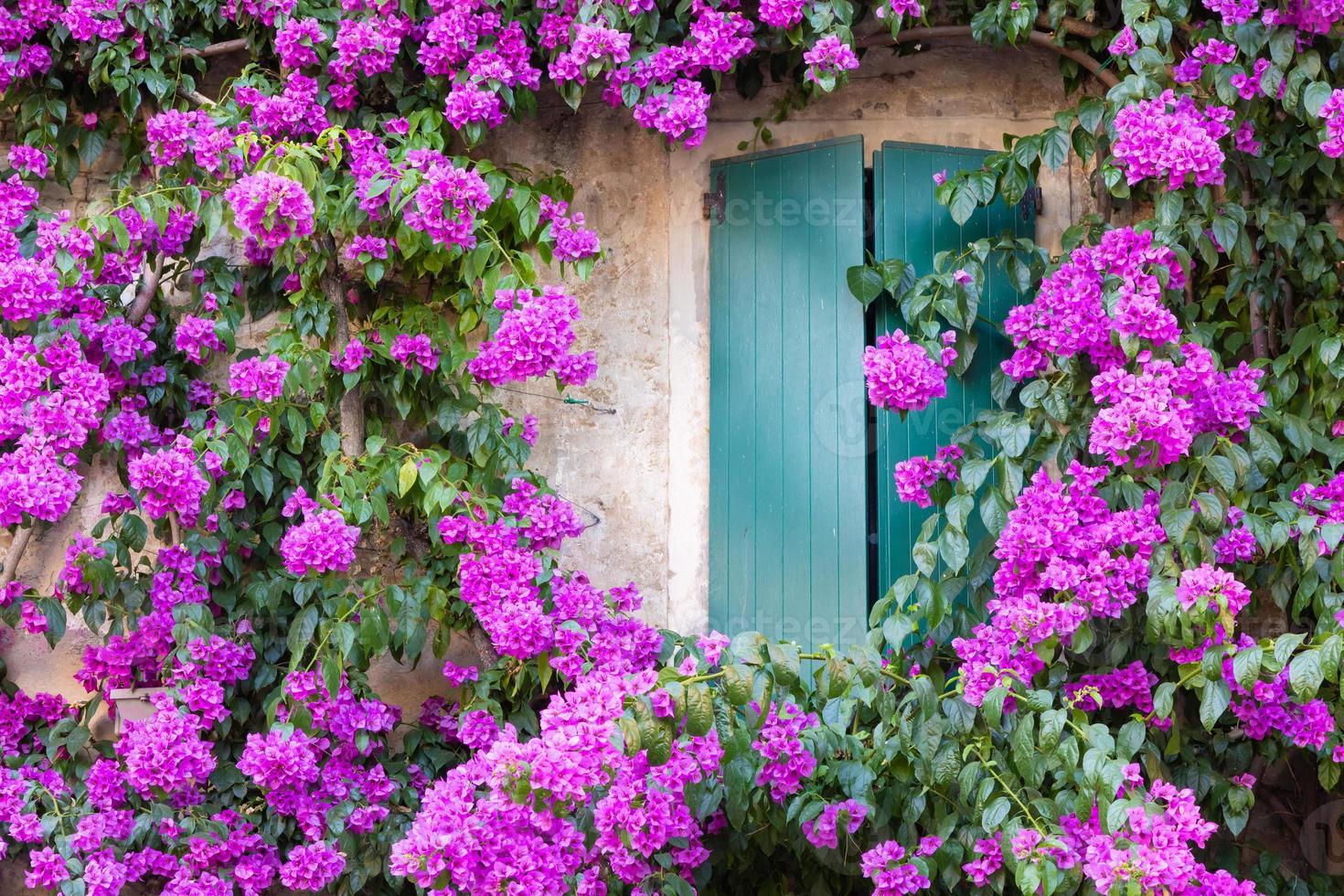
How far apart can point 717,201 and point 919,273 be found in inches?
26.0

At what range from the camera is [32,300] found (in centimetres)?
451

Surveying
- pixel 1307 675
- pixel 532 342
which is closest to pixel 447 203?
pixel 532 342

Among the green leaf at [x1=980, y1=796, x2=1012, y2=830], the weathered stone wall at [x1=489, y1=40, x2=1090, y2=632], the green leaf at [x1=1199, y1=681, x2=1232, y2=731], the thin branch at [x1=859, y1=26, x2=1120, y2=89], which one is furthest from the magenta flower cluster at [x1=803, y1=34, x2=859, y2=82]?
the green leaf at [x1=980, y1=796, x2=1012, y2=830]

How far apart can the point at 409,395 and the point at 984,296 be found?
1.67m

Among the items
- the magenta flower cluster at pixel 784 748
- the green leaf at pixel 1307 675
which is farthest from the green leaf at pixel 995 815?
the green leaf at pixel 1307 675

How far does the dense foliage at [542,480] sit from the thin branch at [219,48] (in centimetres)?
6

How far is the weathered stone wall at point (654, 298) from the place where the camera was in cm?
495

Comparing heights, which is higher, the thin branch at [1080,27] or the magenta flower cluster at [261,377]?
the thin branch at [1080,27]

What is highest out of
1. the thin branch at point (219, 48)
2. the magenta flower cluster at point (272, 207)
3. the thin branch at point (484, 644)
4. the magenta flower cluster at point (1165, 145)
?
the thin branch at point (219, 48)

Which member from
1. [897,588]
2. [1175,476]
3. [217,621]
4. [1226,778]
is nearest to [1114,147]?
[1175,476]

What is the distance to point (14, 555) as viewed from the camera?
15.5ft

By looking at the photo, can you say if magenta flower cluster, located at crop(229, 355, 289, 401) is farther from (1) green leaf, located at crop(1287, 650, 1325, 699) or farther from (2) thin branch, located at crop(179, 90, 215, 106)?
(1) green leaf, located at crop(1287, 650, 1325, 699)

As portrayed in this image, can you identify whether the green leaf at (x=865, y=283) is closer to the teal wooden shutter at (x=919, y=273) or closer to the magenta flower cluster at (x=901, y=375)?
the teal wooden shutter at (x=919, y=273)

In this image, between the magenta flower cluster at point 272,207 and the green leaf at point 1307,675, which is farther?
the magenta flower cluster at point 272,207
